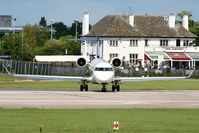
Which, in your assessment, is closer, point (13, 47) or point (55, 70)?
point (55, 70)

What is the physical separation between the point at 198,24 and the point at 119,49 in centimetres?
5070

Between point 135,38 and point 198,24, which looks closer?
point 135,38

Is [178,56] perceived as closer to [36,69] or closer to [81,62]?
[36,69]

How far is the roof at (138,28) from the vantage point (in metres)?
105

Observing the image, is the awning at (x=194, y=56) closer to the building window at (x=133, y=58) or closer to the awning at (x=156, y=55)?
the awning at (x=156, y=55)

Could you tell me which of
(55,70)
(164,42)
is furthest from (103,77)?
(164,42)

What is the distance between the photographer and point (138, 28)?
352 ft

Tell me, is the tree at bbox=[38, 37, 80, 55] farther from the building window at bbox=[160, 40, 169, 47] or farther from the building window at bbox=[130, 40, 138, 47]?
the building window at bbox=[160, 40, 169, 47]

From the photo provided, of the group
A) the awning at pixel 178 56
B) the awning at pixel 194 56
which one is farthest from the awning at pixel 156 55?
the awning at pixel 194 56

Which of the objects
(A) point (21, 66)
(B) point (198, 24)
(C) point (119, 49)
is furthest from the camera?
(B) point (198, 24)
